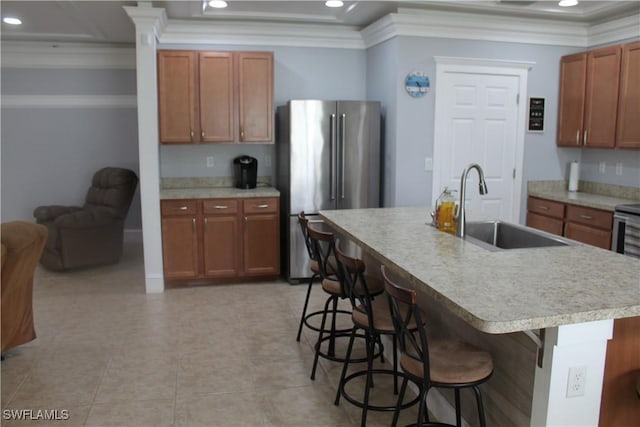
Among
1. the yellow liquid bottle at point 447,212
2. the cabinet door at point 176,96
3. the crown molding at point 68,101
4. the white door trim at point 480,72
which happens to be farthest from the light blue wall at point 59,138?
the yellow liquid bottle at point 447,212

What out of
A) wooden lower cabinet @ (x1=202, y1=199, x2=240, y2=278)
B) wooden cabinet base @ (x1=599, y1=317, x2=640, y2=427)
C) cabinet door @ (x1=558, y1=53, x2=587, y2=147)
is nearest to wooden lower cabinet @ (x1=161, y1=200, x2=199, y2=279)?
wooden lower cabinet @ (x1=202, y1=199, x2=240, y2=278)

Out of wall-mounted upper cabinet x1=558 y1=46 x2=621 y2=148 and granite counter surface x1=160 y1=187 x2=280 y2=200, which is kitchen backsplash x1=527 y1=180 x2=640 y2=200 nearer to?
wall-mounted upper cabinet x1=558 y1=46 x2=621 y2=148

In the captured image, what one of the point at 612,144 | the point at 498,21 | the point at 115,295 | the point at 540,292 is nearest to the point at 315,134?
the point at 498,21

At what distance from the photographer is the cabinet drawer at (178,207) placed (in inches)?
196

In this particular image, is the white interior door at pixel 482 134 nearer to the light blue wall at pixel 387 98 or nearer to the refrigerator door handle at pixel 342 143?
the light blue wall at pixel 387 98

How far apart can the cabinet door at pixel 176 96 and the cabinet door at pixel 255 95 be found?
17.4 inches

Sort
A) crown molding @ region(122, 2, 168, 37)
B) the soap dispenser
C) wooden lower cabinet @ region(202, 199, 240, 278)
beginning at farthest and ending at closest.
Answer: wooden lower cabinet @ region(202, 199, 240, 278)
crown molding @ region(122, 2, 168, 37)
the soap dispenser

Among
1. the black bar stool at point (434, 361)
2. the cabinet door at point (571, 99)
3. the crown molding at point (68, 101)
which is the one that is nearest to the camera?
the black bar stool at point (434, 361)

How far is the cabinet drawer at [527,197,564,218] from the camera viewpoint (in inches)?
201

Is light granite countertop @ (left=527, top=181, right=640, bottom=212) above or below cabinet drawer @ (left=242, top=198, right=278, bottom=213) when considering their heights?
above

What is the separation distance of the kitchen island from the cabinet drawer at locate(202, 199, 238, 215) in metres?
2.66

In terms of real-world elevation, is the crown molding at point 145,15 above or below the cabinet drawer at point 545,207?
above

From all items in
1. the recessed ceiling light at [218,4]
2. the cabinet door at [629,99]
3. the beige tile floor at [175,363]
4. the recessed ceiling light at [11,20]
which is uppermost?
the recessed ceiling light at [218,4]

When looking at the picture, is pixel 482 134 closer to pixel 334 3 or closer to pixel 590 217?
pixel 590 217
